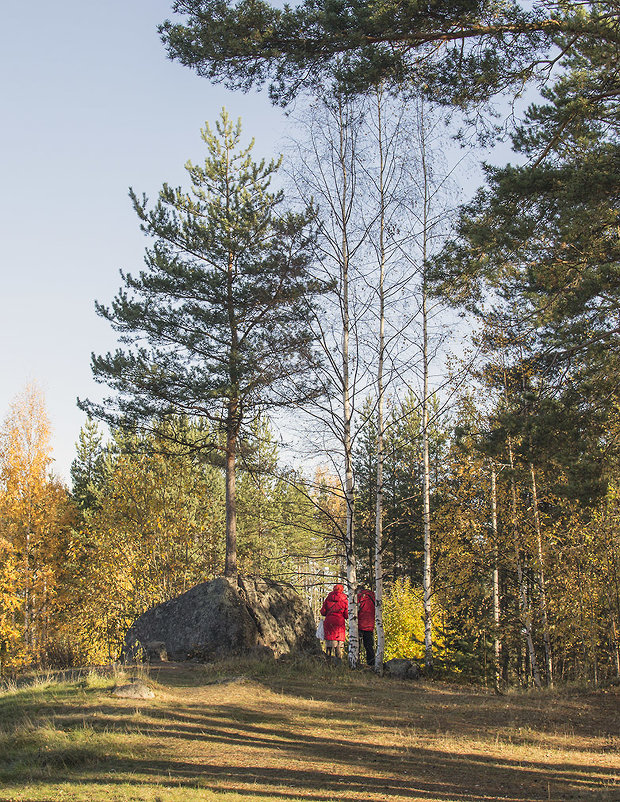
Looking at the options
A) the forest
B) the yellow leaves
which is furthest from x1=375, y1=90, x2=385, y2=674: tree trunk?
the yellow leaves

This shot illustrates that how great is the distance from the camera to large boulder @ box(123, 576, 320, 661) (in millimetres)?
13094

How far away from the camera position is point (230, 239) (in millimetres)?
17078

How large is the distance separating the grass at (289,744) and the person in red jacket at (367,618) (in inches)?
128

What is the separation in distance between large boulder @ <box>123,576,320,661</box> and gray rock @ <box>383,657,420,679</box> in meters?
2.33

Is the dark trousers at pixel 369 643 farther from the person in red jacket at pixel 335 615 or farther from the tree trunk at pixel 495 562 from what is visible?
the tree trunk at pixel 495 562

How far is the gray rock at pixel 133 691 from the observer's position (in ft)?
27.7

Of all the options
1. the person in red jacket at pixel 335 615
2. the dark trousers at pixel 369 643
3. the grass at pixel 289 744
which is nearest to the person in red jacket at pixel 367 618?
the dark trousers at pixel 369 643

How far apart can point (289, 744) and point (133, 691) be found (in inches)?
101

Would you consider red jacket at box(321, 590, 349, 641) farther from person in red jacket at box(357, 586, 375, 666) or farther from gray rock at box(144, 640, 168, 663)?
gray rock at box(144, 640, 168, 663)

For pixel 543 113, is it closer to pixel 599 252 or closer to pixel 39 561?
pixel 599 252

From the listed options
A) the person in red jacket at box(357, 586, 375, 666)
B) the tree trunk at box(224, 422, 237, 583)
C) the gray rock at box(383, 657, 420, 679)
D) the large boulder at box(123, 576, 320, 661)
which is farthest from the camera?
the tree trunk at box(224, 422, 237, 583)

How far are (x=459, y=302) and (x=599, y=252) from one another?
211cm

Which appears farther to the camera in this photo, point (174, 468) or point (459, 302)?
point (174, 468)

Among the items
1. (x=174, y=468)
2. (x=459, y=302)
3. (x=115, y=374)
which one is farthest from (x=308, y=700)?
(x=174, y=468)
